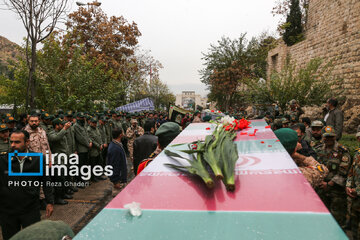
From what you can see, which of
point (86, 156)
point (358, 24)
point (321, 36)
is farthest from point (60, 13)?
point (321, 36)

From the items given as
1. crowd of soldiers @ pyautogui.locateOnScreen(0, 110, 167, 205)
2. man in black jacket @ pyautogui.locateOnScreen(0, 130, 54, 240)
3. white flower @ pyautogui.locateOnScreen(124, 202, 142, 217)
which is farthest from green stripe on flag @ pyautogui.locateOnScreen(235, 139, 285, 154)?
crowd of soldiers @ pyautogui.locateOnScreen(0, 110, 167, 205)

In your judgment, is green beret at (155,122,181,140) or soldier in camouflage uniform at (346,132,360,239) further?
soldier in camouflage uniform at (346,132,360,239)

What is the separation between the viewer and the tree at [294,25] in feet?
50.1

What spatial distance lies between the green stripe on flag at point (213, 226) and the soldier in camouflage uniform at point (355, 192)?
2.78 m

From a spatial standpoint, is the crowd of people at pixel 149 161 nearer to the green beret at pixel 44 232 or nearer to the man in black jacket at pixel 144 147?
the man in black jacket at pixel 144 147

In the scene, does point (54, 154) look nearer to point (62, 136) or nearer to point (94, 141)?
point (62, 136)

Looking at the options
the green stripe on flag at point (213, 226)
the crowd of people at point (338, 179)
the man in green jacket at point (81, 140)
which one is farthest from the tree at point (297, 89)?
the green stripe on flag at point (213, 226)

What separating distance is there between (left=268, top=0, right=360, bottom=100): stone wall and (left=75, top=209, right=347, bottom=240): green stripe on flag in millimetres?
9093

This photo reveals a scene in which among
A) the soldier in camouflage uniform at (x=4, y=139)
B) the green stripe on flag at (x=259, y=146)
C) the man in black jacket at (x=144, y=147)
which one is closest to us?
the green stripe on flag at (x=259, y=146)

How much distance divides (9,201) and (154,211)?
8.38ft

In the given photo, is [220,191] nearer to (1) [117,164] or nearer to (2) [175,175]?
(2) [175,175]

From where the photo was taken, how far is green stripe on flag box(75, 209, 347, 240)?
106cm

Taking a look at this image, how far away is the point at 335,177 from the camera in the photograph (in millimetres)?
3729

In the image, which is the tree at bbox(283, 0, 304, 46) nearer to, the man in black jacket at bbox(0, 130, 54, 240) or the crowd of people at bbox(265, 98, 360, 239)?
the crowd of people at bbox(265, 98, 360, 239)
